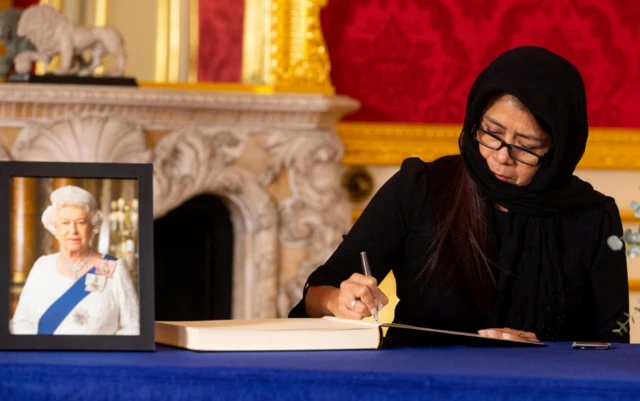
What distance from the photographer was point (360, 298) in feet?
5.20

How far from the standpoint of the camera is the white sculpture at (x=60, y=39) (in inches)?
135

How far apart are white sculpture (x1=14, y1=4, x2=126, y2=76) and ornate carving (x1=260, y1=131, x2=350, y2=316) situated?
0.63 metres

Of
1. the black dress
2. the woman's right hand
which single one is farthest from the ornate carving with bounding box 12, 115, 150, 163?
the woman's right hand

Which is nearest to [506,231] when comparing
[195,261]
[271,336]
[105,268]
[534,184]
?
[534,184]

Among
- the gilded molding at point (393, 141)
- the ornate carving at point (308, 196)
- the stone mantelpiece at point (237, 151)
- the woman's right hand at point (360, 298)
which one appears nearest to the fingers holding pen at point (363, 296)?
the woman's right hand at point (360, 298)

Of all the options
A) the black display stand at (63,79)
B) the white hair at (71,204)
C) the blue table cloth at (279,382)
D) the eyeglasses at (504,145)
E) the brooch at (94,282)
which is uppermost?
the black display stand at (63,79)

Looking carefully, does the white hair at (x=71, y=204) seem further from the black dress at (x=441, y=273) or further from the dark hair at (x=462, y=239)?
the dark hair at (x=462, y=239)

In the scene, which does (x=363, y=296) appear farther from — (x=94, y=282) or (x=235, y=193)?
(x=235, y=193)

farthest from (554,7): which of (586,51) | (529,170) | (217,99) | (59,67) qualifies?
(529,170)

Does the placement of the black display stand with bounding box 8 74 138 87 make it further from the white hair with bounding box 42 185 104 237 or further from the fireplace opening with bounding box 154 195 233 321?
the white hair with bounding box 42 185 104 237

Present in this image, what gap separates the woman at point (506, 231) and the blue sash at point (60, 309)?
2.20ft

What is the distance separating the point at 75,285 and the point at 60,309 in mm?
30

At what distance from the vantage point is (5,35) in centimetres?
348

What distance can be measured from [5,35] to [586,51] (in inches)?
78.4
